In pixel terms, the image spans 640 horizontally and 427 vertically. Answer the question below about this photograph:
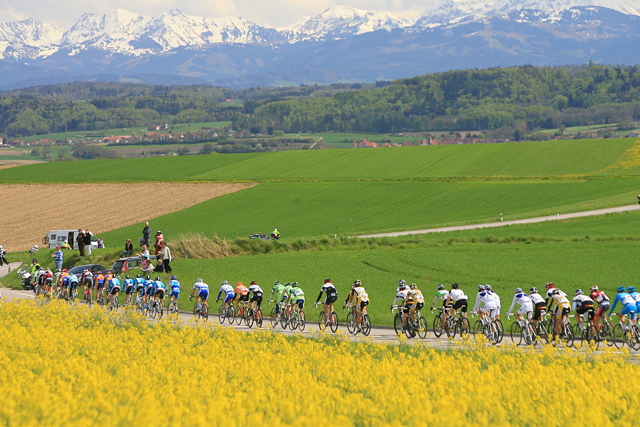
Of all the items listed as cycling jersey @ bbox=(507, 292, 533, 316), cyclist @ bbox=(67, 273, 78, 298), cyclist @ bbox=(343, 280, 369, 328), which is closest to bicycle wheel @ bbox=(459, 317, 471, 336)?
cycling jersey @ bbox=(507, 292, 533, 316)

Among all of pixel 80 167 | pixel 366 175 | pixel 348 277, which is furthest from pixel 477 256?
pixel 80 167

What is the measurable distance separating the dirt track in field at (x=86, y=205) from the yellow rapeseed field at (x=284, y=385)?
5030 cm

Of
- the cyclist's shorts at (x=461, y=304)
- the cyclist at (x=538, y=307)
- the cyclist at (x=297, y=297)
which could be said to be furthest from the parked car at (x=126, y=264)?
the cyclist at (x=538, y=307)

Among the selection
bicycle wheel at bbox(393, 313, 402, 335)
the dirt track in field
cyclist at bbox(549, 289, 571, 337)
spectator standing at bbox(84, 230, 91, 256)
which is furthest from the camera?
the dirt track in field

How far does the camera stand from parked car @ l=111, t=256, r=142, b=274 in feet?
146

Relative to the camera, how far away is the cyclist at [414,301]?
24.9 m

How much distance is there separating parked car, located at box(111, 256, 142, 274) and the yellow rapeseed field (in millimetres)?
25073

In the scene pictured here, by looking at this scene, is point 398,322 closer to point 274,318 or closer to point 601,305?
point 274,318

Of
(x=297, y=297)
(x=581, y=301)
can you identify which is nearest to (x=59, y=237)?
(x=297, y=297)

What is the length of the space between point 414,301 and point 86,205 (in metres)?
71.7

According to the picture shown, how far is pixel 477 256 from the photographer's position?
41.6 m

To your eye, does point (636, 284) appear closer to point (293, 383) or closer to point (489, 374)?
point (489, 374)

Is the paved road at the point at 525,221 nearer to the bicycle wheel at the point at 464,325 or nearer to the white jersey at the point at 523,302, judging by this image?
the bicycle wheel at the point at 464,325

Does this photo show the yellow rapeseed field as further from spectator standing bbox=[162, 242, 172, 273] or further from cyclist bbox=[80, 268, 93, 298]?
spectator standing bbox=[162, 242, 172, 273]
